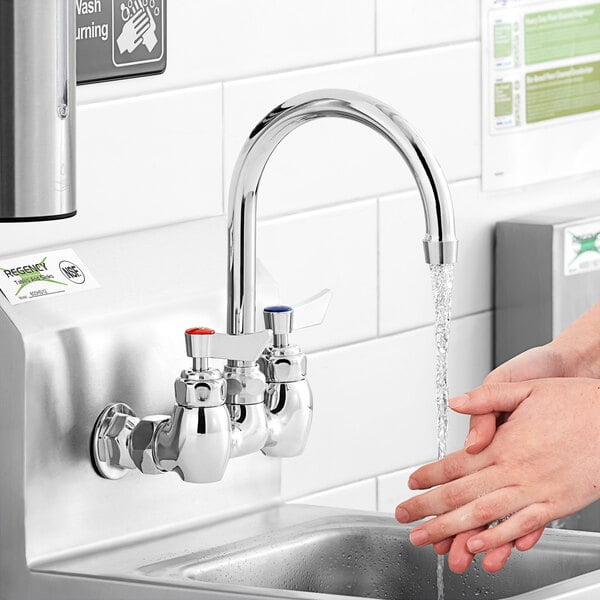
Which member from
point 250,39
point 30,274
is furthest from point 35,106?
point 250,39

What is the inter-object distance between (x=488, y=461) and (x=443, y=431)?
0.15 ft

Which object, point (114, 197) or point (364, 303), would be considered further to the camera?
point (364, 303)

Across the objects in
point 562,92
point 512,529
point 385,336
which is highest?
point 562,92

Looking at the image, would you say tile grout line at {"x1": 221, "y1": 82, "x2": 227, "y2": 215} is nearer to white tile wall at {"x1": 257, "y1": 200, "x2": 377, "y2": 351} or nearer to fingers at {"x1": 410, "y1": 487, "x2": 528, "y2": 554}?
white tile wall at {"x1": 257, "y1": 200, "x2": 377, "y2": 351}

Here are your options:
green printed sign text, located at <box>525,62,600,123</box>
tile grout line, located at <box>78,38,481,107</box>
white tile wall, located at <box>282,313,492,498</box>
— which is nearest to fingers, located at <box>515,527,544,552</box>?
white tile wall, located at <box>282,313,492,498</box>

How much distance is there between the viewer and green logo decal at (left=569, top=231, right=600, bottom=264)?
Answer: 1.83 m

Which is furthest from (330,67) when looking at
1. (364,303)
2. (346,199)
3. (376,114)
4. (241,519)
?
(241,519)

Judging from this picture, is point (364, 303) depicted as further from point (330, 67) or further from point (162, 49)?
point (162, 49)

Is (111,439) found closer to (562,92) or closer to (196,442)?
A: (196,442)

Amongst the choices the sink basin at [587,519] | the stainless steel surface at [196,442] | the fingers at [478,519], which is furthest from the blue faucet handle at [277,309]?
the sink basin at [587,519]

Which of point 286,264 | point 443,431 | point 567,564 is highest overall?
point 286,264

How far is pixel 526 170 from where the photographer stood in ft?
6.09

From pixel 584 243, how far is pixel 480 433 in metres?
0.52

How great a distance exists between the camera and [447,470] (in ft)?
4.52
